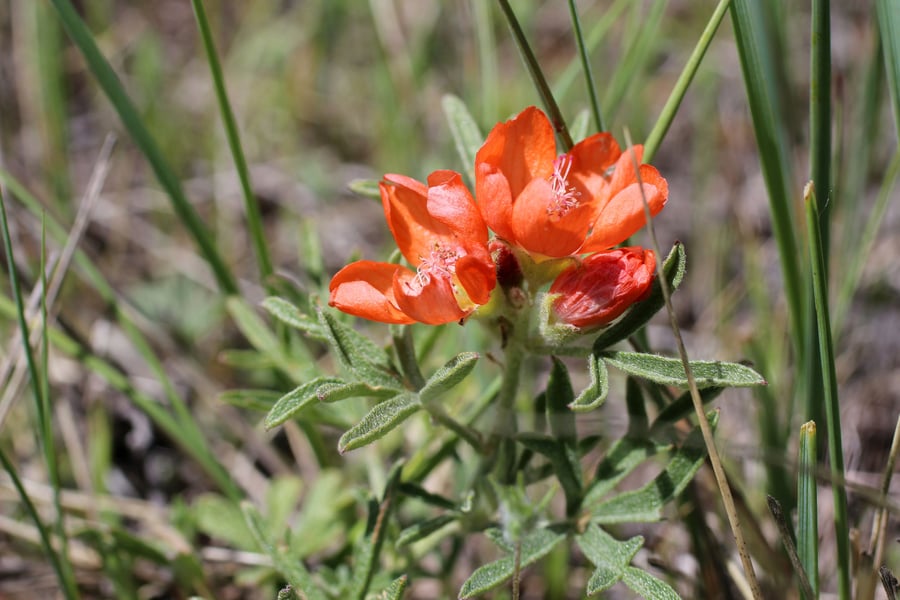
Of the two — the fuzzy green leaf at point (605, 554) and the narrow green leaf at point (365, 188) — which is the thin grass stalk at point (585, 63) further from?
the fuzzy green leaf at point (605, 554)

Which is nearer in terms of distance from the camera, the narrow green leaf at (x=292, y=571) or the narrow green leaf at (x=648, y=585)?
the narrow green leaf at (x=648, y=585)

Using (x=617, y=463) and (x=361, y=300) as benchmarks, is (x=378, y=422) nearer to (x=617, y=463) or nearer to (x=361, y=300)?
(x=361, y=300)

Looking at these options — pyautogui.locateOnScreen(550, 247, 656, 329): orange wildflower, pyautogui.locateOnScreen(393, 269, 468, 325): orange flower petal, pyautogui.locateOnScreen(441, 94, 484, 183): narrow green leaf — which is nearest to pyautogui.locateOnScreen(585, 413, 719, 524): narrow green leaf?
pyautogui.locateOnScreen(550, 247, 656, 329): orange wildflower

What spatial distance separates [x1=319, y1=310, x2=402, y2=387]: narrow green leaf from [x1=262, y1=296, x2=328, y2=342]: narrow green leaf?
0.07 metres

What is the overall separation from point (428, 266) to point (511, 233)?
0.21m

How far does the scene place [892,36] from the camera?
2.01 m

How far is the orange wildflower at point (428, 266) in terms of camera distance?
6.11ft

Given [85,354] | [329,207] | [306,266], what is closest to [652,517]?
[306,266]

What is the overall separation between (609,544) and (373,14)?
3478mm

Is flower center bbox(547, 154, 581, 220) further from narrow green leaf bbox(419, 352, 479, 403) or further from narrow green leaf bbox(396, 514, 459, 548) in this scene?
narrow green leaf bbox(396, 514, 459, 548)

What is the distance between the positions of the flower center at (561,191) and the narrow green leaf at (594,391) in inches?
13.5

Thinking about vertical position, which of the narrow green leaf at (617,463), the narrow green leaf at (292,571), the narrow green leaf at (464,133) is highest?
the narrow green leaf at (464,133)

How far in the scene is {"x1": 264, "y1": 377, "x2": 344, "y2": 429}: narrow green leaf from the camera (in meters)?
1.93

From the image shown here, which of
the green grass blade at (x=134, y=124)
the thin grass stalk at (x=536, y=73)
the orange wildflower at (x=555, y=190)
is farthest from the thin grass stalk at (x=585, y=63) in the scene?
the green grass blade at (x=134, y=124)
